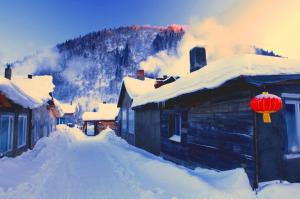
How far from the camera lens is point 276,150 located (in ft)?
23.8

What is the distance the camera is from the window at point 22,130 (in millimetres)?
14634

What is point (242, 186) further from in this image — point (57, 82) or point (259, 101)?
point (57, 82)

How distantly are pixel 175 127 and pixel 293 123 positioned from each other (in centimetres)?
574

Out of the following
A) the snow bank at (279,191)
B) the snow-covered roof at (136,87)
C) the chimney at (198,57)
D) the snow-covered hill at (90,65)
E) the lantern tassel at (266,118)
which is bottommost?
the snow bank at (279,191)

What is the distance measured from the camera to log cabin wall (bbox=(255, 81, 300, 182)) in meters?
7.11

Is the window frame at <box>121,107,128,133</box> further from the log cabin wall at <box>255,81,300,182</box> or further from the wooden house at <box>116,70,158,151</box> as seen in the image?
the log cabin wall at <box>255,81,300,182</box>

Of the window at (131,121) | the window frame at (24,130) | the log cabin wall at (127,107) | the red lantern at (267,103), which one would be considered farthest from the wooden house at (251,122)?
the log cabin wall at (127,107)

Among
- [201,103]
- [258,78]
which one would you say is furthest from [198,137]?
[258,78]

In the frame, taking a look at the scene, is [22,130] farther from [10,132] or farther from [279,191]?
[279,191]

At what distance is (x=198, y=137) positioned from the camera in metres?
9.88

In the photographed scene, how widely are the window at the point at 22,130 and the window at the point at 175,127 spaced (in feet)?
26.1

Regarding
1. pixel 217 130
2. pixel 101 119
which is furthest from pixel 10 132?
pixel 101 119

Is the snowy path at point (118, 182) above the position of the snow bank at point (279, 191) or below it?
below

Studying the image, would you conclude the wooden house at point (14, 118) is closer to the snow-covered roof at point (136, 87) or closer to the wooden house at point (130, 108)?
the wooden house at point (130, 108)
